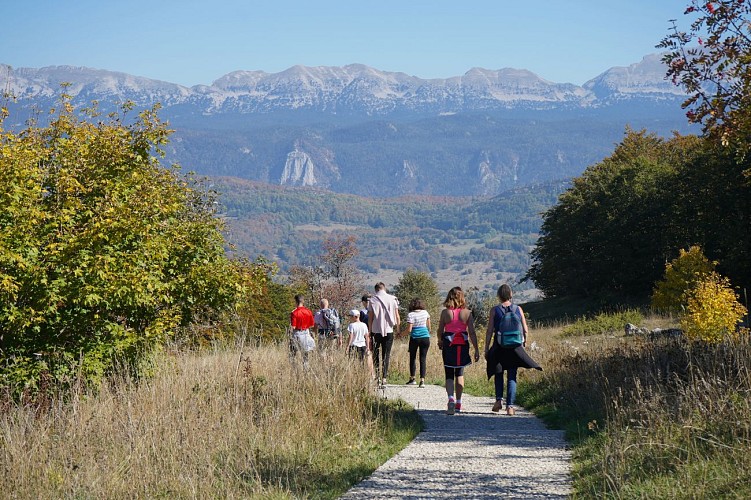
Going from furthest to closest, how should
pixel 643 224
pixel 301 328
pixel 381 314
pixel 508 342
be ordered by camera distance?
pixel 643 224, pixel 381 314, pixel 301 328, pixel 508 342

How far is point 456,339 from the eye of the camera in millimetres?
11938

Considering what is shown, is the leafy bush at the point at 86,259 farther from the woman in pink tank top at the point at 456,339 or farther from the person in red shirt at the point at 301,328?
the woman in pink tank top at the point at 456,339

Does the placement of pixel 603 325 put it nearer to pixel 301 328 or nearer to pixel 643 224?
pixel 643 224

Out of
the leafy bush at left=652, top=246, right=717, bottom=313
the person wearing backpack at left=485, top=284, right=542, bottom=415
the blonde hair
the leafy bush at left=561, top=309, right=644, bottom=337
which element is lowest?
the leafy bush at left=561, top=309, right=644, bottom=337

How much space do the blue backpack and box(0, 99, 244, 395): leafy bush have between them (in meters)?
4.67

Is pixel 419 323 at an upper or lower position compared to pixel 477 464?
lower

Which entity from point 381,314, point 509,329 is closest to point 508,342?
point 509,329

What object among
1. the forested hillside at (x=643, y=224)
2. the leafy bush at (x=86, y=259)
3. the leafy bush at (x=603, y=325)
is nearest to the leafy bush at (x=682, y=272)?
the leafy bush at (x=603, y=325)

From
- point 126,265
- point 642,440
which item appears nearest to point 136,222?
point 126,265

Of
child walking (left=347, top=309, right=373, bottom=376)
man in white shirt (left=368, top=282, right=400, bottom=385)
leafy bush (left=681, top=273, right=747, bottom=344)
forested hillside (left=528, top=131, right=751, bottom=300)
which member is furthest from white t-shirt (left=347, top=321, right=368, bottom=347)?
forested hillside (left=528, top=131, right=751, bottom=300)

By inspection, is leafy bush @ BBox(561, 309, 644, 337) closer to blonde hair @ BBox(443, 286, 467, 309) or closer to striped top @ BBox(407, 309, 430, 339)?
striped top @ BBox(407, 309, 430, 339)

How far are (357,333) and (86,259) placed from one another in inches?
192

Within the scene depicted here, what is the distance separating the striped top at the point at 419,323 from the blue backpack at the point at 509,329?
11.2ft

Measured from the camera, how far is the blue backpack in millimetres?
11414
